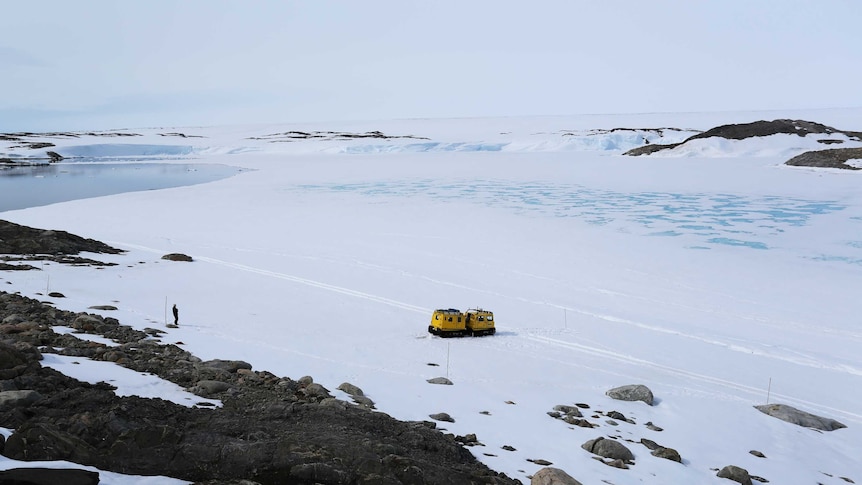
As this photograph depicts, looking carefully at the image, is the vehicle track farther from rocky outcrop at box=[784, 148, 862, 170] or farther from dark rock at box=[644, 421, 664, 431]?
rocky outcrop at box=[784, 148, 862, 170]

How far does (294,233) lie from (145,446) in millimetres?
23041

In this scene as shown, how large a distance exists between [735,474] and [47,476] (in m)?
7.58

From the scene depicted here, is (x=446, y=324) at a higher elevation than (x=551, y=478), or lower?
lower

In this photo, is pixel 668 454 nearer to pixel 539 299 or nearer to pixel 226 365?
pixel 226 365

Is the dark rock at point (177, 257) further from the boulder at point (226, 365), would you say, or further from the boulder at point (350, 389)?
the boulder at point (350, 389)

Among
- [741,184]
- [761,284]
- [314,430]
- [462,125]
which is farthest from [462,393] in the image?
[462,125]

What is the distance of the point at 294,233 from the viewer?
94.7 ft

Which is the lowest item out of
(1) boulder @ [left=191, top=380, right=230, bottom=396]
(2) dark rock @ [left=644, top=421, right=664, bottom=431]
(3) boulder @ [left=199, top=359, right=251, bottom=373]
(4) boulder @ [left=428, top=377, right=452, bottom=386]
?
(2) dark rock @ [left=644, top=421, right=664, bottom=431]

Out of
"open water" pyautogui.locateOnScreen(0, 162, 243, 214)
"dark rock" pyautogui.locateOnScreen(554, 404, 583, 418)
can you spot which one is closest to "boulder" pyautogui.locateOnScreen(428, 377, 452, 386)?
"dark rock" pyautogui.locateOnScreen(554, 404, 583, 418)

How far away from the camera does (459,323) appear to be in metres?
15.0

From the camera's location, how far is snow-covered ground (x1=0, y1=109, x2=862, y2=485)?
33.7ft

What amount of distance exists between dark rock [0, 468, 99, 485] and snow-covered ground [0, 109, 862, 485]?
20cm

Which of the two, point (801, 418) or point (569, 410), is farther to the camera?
→ point (801, 418)

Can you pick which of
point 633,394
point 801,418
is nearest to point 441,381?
point 633,394
